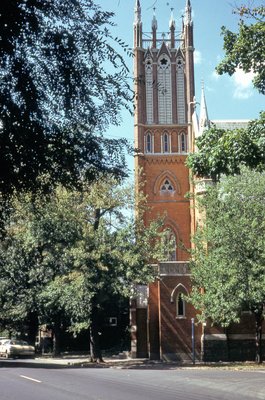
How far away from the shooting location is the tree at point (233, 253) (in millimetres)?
26703

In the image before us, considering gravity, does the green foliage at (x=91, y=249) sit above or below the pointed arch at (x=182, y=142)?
below

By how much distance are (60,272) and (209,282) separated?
8252 mm

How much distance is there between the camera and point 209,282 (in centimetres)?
2856

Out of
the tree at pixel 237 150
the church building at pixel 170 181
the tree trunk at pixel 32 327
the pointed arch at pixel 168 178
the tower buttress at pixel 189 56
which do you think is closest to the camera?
the tree at pixel 237 150

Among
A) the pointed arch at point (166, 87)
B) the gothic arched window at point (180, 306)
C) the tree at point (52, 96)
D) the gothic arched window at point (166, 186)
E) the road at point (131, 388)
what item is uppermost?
the pointed arch at point (166, 87)

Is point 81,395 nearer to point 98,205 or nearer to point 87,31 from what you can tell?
point 87,31

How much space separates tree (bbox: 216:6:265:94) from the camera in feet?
38.4

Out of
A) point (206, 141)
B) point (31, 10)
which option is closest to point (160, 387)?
point (206, 141)

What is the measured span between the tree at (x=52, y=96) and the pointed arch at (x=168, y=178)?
1515 inches

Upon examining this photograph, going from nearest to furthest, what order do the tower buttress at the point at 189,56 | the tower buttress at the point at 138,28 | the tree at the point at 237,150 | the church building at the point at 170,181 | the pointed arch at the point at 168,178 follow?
1. the tree at the point at 237,150
2. the church building at the point at 170,181
3. the pointed arch at the point at 168,178
4. the tower buttress at the point at 189,56
5. the tower buttress at the point at 138,28

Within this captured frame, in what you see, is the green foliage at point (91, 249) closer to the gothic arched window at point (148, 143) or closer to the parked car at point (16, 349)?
the parked car at point (16, 349)

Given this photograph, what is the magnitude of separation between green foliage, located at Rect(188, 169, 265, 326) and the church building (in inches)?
148

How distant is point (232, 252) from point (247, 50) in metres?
16.6

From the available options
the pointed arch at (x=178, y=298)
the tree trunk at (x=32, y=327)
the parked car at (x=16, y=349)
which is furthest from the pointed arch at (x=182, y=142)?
the parked car at (x=16, y=349)
